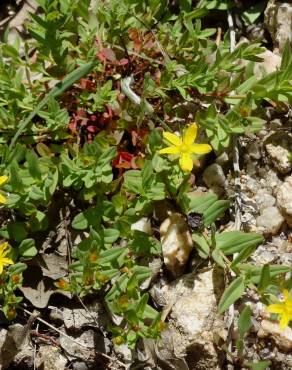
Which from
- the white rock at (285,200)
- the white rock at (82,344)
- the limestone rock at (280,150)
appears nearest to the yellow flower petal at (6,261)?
the white rock at (82,344)

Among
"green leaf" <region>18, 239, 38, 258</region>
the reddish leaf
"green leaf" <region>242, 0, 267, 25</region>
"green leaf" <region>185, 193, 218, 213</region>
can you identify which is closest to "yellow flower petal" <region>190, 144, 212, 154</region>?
"green leaf" <region>185, 193, 218, 213</region>

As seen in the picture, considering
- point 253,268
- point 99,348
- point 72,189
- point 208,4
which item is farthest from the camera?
point 208,4

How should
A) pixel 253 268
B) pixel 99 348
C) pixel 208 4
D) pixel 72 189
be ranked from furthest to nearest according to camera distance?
pixel 208 4, pixel 72 189, pixel 99 348, pixel 253 268

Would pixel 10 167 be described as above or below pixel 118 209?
above

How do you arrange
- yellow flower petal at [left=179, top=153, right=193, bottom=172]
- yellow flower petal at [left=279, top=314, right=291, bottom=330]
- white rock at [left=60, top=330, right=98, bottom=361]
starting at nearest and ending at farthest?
yellow flower petal at [left=279, top=314, right=291, bottom=330] < yellow flower petal at [left=179, top=153, right=193, bottom=172] < white rock at [left=60, top=330, right=98, bottom=361]

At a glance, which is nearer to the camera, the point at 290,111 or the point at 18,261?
the point at 18,261

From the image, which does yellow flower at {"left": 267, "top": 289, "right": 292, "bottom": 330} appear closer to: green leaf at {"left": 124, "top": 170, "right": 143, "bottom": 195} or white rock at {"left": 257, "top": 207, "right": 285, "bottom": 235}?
white rock at {"left": 257, "top": 207, "right": 285, "bottom": 235}

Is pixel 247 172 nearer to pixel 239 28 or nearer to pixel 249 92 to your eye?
pixel 249 92

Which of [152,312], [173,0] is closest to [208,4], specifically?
[173,0]
